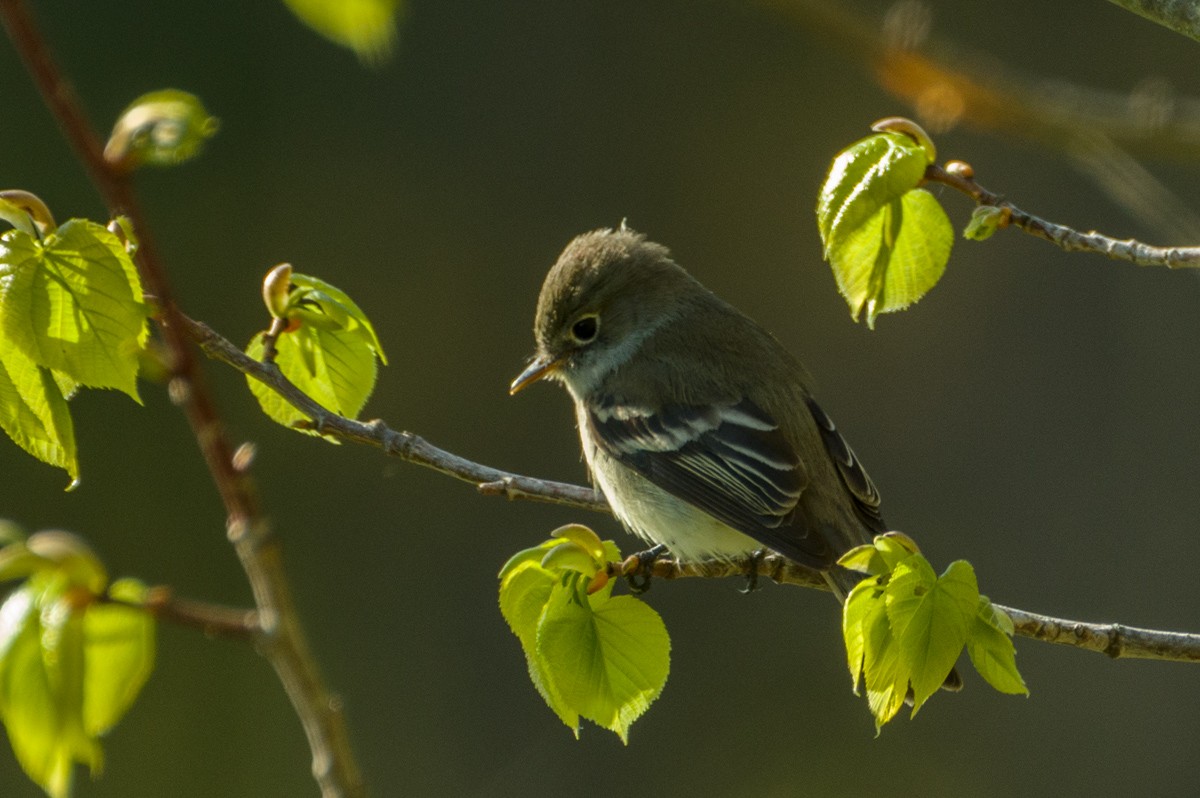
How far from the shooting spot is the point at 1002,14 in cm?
629

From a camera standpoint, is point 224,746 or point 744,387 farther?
point 224,746

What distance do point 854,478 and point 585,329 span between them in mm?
879

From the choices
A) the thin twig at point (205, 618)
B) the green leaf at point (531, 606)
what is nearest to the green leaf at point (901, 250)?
the green leaf at point (531, 606)

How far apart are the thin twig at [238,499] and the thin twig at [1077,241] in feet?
4.69

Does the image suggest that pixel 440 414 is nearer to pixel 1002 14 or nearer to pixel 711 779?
pixel 711 779

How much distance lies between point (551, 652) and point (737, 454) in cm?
150

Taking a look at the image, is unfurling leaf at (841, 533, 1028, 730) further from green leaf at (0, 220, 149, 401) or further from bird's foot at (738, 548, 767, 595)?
bird's foot at (738, 548, 767, 595)

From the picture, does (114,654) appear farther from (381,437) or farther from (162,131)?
(381,437)

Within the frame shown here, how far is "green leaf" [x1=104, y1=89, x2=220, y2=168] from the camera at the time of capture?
1531mm

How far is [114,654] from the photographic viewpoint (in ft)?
4.52

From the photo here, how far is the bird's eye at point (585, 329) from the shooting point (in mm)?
3857

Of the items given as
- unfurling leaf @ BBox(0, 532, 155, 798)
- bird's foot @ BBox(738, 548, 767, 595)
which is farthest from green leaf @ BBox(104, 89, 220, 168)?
bird's foot @ BBox(738, 548, 767, 595)

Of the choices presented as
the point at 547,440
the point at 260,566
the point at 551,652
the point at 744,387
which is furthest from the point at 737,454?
the point at 547,440

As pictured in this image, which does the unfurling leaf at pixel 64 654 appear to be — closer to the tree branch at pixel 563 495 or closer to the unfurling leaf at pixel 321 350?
the tree branch at pixel 563 495
